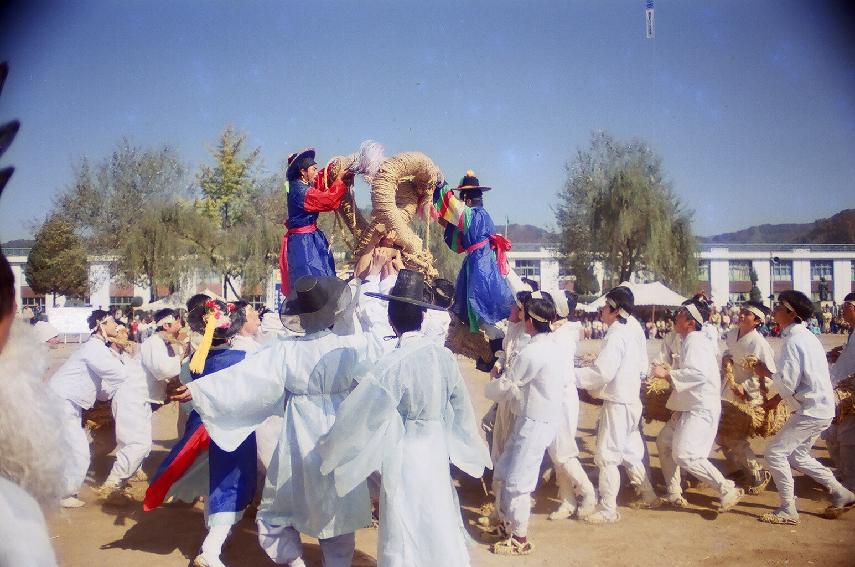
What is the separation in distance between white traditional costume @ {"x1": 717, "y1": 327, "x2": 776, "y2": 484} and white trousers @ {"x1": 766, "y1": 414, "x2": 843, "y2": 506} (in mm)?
815

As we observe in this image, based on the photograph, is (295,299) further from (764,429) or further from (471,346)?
(764,429)

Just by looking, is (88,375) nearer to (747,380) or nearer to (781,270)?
(747,380)

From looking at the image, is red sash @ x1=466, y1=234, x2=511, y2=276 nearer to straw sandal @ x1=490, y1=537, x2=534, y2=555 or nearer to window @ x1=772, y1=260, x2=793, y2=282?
straw sandal @ x1=490, y1=537, x2=534, y2=555

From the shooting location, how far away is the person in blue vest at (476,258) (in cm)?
693

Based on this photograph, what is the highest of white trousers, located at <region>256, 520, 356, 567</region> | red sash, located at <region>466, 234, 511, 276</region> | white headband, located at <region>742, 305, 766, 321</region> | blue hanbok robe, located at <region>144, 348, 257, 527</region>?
red sash, located at <region>466, 234, 511, 276</region>

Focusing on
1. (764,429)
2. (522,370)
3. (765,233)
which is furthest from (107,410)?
(765,233)

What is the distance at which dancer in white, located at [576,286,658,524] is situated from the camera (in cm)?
614

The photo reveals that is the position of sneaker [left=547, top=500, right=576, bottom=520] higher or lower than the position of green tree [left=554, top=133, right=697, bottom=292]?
lower

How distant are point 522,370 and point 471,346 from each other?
7.27ft

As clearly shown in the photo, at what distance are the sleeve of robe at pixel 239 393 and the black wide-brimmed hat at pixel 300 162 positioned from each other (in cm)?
304

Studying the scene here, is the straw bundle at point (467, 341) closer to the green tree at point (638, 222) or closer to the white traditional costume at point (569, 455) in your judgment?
the white traditional costume at point (569, 455)

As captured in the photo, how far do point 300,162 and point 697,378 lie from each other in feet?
13.9

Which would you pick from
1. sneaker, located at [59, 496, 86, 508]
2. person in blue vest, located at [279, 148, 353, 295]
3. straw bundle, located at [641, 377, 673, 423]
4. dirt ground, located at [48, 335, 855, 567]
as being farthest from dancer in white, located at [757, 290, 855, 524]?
sneaker, located at [59, 496, 86, 508]

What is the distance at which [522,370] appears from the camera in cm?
516
